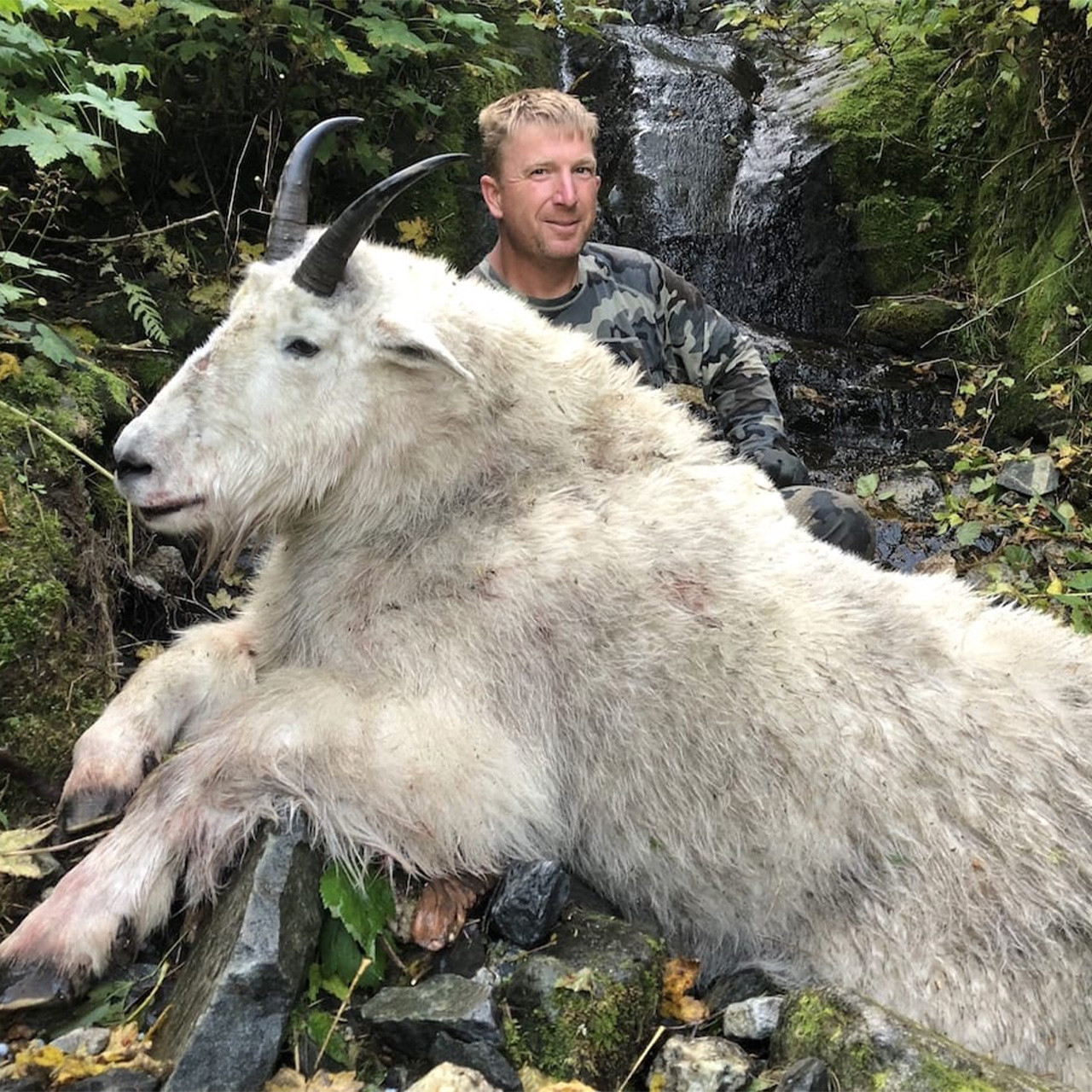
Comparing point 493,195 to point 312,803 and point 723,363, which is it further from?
point 312,803

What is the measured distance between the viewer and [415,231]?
345 inches

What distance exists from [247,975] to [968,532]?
6.20 m

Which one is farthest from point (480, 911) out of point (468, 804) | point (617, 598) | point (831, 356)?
point (831, 356)

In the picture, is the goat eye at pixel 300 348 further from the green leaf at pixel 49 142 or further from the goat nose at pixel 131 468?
the green leaf at pixel 49 142

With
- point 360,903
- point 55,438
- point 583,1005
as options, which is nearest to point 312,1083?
point 360,903

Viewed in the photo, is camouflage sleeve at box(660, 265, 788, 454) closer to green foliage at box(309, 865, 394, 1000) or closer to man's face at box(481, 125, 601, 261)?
man's face at box(481, 125, 601, 261)

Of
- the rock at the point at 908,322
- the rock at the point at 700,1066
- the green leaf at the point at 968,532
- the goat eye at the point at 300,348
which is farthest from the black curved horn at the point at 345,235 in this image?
the rock at the point at 908,322

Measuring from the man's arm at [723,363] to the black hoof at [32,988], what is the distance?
15.7ft

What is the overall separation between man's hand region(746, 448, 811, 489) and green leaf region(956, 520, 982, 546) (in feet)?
5.69

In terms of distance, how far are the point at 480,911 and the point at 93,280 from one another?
529 cm

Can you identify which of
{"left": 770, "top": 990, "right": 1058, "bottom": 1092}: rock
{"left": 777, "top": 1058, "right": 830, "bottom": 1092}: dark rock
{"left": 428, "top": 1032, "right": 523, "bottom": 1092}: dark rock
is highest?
{"left": 770, "top": 990, "right": 1058, "bottom": 1092}: rock

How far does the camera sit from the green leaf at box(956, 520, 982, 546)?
286 inches

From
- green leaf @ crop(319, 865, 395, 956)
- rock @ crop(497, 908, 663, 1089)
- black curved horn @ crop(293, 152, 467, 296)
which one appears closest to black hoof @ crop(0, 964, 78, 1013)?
green leaf @ crop(319, 865, 395, 956)

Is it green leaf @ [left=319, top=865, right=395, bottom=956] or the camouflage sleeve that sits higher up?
the camouflage sleeve
